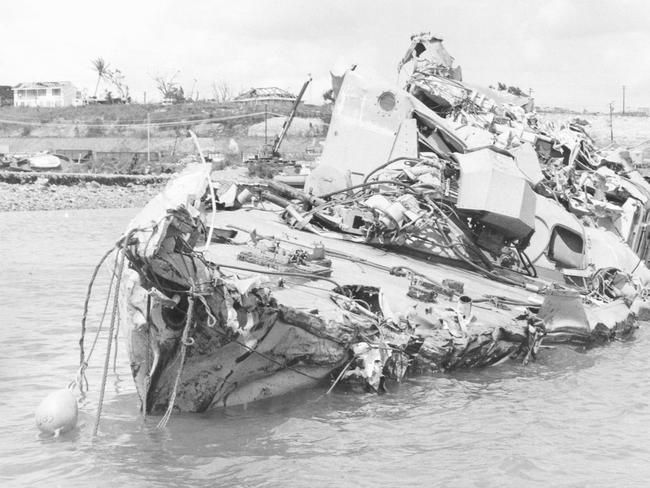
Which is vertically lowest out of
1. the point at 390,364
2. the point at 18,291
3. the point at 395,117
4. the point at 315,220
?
the point at 18,291

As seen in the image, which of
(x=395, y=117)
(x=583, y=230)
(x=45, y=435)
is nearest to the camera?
(x=45, y=435)

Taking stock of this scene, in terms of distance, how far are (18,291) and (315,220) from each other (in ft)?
19.9

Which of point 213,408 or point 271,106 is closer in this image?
point 213,408

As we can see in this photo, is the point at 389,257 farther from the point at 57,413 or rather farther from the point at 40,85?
the point at 40,85

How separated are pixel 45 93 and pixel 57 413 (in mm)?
79857

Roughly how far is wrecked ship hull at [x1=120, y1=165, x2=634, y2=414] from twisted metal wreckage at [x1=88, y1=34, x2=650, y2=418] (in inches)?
0.7

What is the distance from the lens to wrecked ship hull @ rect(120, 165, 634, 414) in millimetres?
6621

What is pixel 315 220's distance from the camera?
11.5 m

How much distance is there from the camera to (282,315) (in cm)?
734

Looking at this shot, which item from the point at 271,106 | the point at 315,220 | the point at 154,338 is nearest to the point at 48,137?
the point at 271,106

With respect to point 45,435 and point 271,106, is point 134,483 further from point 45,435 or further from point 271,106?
point 271,106

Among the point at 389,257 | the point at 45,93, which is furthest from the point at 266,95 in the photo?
the point at 389,257

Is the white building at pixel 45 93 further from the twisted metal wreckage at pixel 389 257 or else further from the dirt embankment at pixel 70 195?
the twisted metal wreckage at pixel 389 257

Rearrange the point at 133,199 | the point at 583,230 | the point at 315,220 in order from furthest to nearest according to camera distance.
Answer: the point at 133,199 < the point at 583,230 < the point at 315,220
